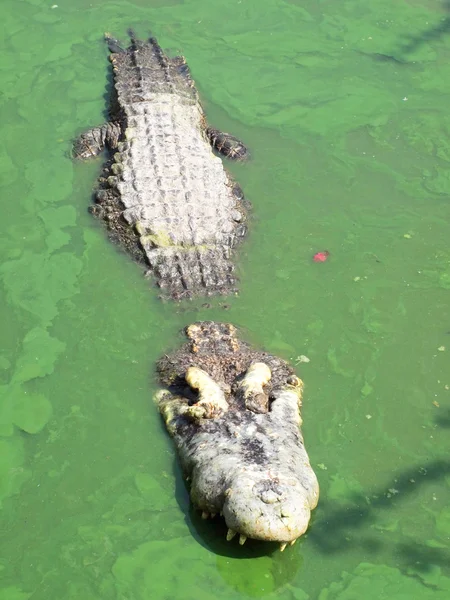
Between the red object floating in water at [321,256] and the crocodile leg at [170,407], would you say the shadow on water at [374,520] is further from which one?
the red object floating in water at [321,256]

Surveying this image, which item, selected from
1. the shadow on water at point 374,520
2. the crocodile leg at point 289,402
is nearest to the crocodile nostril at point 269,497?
the shadow on water at point 374,520

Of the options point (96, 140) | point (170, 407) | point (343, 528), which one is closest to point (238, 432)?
point (170, 407)

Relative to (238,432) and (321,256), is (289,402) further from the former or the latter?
(321,256)

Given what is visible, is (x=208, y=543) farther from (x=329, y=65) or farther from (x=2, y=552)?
(x=329, y=65)

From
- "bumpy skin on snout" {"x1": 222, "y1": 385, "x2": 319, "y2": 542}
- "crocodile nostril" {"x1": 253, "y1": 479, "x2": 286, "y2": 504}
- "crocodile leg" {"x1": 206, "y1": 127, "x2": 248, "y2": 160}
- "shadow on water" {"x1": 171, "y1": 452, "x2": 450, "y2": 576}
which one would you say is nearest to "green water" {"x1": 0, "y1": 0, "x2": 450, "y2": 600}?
"shadow on water" {"x1": 171, "y1": 452, "x2": 450, "y2": 576}

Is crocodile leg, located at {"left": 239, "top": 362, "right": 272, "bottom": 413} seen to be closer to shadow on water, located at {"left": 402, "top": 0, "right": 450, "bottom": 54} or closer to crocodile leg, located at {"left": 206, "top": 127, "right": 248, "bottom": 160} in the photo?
crocodile leg, located at {"left": 206, "top": 127, "right": 248, "bottom": 160}
